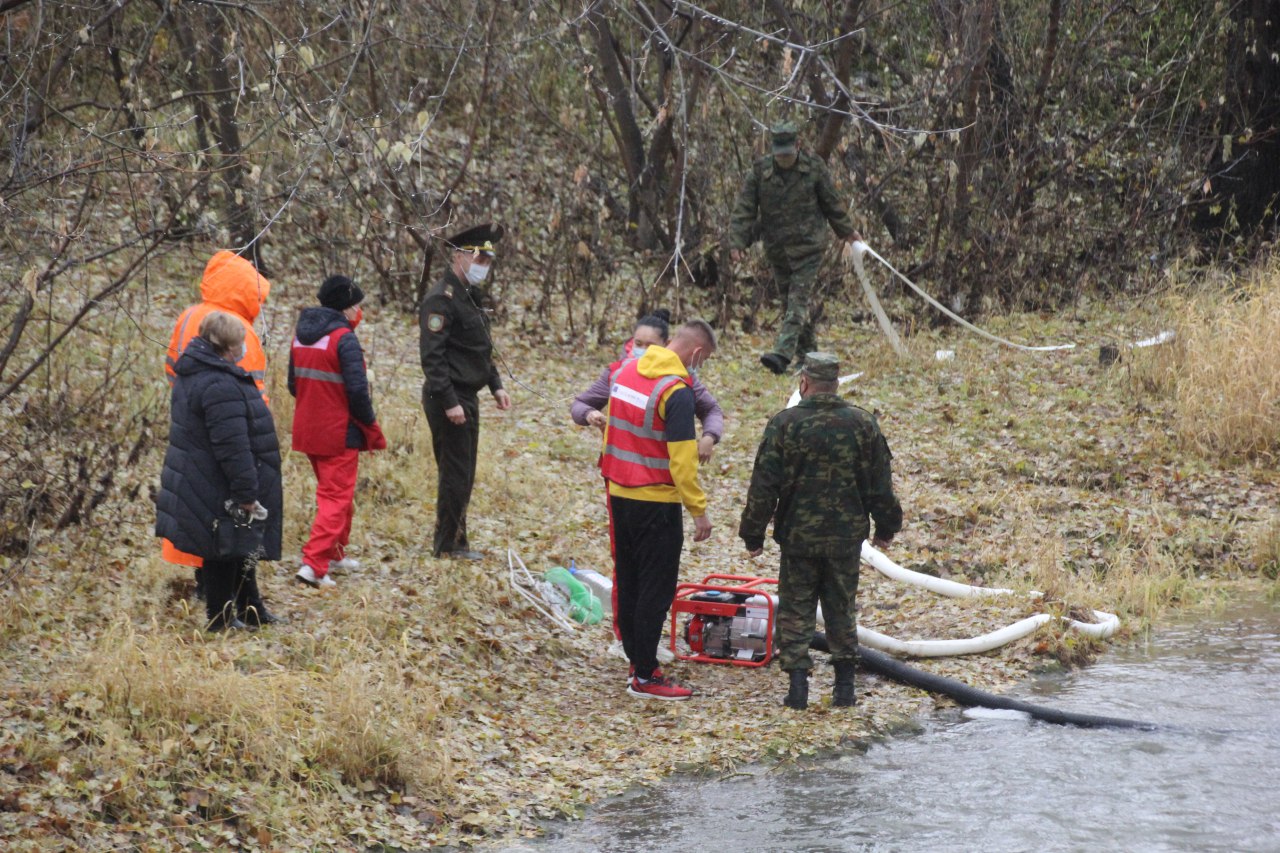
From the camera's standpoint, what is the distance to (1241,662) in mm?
7176

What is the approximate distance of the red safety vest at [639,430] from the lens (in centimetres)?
655

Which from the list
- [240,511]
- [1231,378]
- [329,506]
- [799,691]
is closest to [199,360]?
[240,511]

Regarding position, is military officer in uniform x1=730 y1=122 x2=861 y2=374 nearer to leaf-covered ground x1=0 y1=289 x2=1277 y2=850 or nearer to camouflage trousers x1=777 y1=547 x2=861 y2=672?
leaf-covered ground x1=0 y1=289 x2=1277 y2=850

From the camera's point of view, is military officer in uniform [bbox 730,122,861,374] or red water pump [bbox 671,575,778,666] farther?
military officer in uniform [bbox 730,122,861,374]

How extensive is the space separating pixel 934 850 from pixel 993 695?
1882 millimetres

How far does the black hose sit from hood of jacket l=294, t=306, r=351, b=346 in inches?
126

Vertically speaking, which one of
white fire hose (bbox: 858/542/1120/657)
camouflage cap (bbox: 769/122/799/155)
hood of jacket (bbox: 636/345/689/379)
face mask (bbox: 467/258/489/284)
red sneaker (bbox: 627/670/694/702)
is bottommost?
red sneaker (bbox: 627/670/694/702)

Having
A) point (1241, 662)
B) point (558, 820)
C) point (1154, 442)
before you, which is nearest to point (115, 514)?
point (558, 820)

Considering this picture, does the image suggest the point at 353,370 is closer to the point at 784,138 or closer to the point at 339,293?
the point at 339,293

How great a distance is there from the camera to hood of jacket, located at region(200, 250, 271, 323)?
702 centimetres

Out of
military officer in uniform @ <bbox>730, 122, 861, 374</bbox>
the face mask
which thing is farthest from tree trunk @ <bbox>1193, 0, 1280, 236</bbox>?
the face mask

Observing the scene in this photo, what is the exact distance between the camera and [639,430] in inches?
260

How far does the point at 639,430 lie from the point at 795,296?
21.1 feet

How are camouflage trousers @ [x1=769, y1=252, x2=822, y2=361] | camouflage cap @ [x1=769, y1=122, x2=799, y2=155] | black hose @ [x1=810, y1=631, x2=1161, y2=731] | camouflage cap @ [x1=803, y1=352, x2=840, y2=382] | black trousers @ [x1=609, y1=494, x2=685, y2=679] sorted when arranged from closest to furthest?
black hose @ [x1=810, y1=631, x2=1161, y2=731], camouflage cap @ [x1=803, y1=352, x2=840, y2=382], black trousers @ [x1=609, y1=494, x2=685, y2=679], camouflage cap @ [x1=769, y1=122, x2=799, y2=155], camouflage trousers @ [x1=769, y1=252, x2=822, y2=361]
